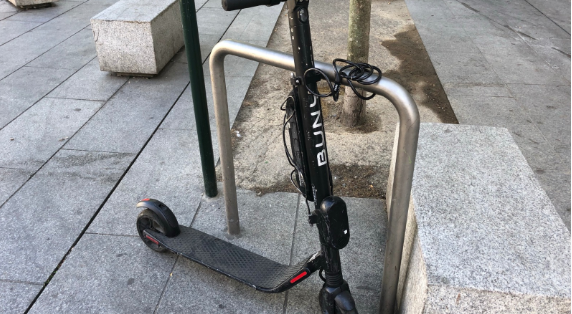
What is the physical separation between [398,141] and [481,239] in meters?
0.60

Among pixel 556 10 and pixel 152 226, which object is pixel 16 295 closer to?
pixel 152 226

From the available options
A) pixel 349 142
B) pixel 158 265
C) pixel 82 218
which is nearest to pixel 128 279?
pixel 158 265

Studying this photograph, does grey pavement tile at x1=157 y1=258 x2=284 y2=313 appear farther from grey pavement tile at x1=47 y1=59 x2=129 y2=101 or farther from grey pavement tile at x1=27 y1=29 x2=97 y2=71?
grey pavement tile at x1=27 y1=29 x2=97 y2=71

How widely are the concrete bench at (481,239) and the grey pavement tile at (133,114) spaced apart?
2.61 meters

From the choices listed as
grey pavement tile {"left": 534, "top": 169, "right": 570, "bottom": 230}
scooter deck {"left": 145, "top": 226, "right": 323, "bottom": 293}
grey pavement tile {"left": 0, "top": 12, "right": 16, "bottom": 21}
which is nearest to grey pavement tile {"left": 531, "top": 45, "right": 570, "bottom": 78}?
grey pavement tile {"left": 534, "top": 169, "right": 570, "bottom": 230}

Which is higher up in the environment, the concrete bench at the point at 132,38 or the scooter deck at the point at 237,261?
the concrete bench at the point at 132,38

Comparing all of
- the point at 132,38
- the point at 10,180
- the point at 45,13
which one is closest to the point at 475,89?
the point at 132,38

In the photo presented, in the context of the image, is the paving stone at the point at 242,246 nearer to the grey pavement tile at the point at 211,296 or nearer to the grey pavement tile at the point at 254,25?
the grey pavement tile at the point at 211,296

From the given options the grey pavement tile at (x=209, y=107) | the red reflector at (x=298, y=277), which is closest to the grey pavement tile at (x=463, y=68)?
the grey pavement tile at (x=209, y=107)

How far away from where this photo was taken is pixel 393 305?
229cm

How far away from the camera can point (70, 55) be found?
590 centimetres

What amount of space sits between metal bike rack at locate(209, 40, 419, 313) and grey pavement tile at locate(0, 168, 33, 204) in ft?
5.80

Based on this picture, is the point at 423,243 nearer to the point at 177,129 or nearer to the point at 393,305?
the point at 393,305

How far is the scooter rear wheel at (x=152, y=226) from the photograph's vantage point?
109 inches
